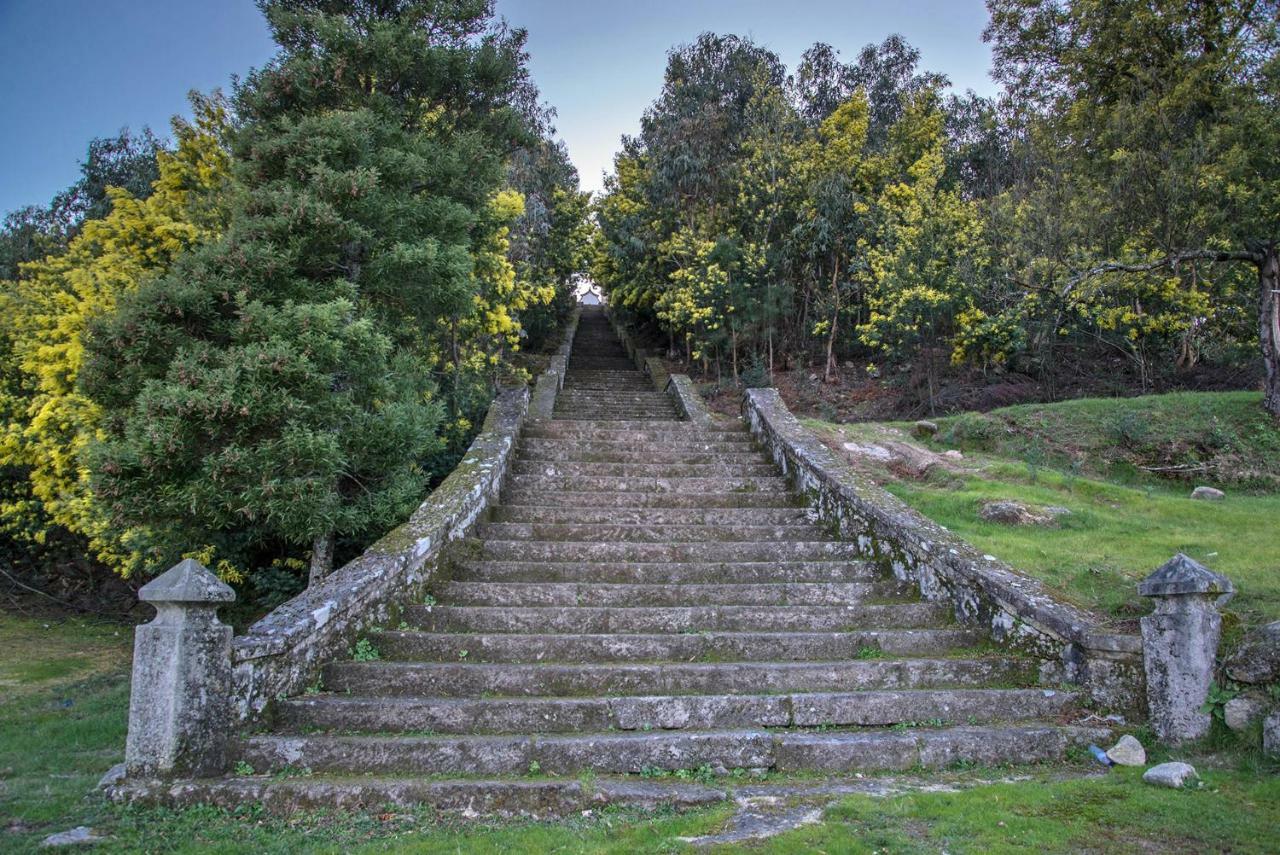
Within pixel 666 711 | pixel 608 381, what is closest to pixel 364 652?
pixel 666 711

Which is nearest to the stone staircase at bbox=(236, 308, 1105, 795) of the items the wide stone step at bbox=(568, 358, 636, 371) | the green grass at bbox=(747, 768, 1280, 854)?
the green grass at bbox=(747, 768, 1280, 854)

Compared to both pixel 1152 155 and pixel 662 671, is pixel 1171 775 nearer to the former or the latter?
pixel 662 671

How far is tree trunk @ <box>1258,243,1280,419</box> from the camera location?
11.9 meters

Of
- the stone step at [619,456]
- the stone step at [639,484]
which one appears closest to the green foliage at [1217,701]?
the stone step at [639,484]

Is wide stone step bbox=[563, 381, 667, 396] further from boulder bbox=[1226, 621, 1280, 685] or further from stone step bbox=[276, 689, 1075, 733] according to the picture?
boulder bbox=[1226, 621, 1280, 685]

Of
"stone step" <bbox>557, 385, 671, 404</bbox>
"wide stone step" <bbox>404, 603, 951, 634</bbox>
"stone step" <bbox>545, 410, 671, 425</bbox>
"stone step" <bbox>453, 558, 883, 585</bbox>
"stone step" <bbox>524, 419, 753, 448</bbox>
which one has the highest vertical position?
"stone step" <bbox>557, 385, 671, 404</bbox>

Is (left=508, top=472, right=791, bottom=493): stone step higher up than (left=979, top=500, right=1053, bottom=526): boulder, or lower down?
higher up

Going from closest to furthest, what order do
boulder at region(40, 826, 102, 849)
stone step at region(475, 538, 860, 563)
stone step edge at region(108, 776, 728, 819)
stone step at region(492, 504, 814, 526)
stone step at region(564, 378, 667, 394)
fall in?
boulder at region(40, 826, 102, 849)
stone step edge at region(108, 776, 728, 819)
stone step at region(475, 538, 860, 563)
stone step at region(492, 504, 814, 526)
stone step at region(564, 378, 667, 394)

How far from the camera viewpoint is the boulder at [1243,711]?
15.9 ft

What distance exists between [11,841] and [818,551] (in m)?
6.74

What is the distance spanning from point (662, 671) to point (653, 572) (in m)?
1.80

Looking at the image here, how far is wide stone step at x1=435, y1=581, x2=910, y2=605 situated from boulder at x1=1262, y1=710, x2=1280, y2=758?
2881 millimetres

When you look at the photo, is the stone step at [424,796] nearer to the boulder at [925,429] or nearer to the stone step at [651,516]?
the stone step at [651,516]

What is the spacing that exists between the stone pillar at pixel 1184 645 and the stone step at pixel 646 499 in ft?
14.9
